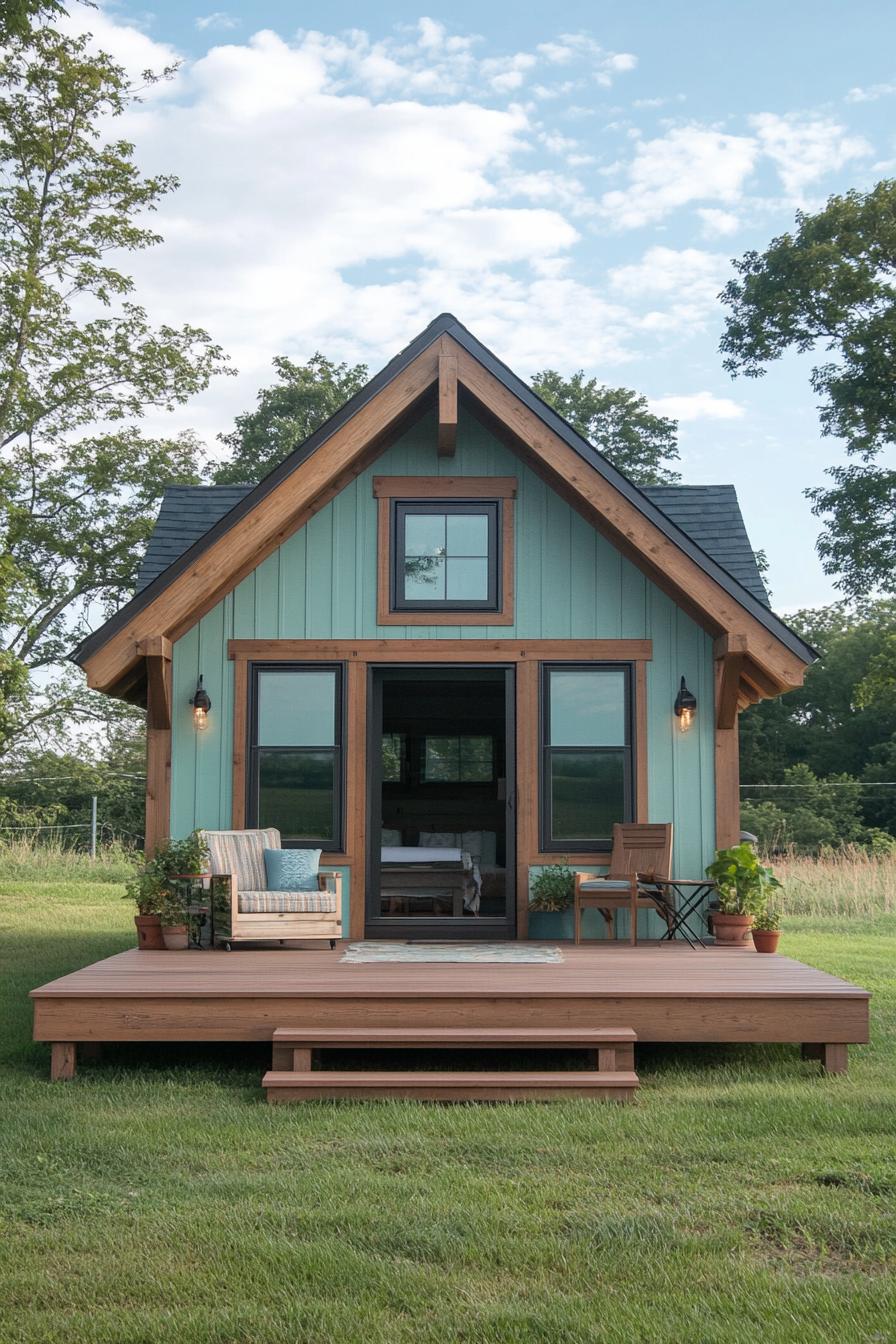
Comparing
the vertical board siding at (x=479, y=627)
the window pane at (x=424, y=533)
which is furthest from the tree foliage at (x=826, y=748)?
the window pane at (x=424, y=533)

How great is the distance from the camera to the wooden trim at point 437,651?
910cm

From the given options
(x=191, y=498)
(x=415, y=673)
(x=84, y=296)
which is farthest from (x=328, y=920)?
(x=84, y=296)

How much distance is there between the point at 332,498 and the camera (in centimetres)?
924

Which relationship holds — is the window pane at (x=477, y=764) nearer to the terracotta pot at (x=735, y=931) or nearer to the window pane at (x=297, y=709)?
the window pane at (x=297, y=709)

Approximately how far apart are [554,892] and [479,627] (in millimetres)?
1866

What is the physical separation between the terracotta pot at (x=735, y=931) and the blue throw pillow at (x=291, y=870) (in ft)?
8.61

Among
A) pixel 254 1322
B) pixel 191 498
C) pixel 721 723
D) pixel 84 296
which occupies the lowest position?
pixel 254 1322

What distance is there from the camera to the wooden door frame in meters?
8.98

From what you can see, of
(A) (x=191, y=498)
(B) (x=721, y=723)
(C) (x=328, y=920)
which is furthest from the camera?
(A) (x=191, y=498)

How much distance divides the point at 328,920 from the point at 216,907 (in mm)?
700

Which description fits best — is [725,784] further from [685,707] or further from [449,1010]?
[449,1010]

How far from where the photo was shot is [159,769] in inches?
353

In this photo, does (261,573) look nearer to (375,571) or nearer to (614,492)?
(375,571)

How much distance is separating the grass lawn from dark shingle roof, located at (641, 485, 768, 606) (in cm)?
437
